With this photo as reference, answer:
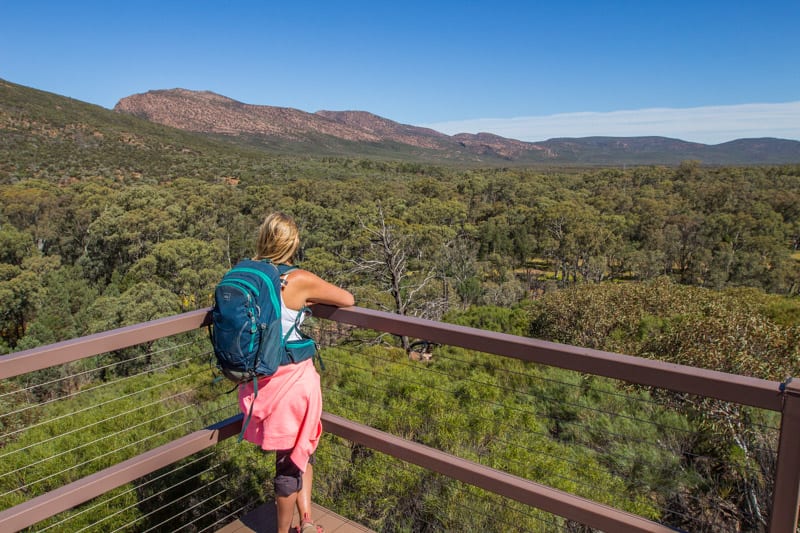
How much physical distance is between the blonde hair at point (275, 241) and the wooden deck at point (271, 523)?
1321 millimetres

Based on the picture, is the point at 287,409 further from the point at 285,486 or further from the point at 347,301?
the point at 347,301

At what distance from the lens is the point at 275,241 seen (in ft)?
6.15

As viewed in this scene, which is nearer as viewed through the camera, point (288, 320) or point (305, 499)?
point (288, 320)

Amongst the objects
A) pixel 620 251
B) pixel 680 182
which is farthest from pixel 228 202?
pixel 680 182

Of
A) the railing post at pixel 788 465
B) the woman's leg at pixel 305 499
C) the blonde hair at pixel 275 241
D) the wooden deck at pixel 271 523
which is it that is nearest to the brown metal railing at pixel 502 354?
the railing post at pixel 788 465

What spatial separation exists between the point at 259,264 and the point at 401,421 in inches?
146

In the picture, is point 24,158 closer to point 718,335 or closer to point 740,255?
point 718,335

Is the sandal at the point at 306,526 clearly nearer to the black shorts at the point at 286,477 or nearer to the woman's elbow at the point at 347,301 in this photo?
the black shorts at the point at 286,477

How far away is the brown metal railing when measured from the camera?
3.96 ft

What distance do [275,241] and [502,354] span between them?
95 centimetres

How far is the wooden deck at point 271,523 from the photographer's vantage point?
7.52 ft

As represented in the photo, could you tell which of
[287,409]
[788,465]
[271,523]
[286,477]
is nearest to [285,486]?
[286,477]

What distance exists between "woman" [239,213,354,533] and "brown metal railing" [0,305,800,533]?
0.84 ft

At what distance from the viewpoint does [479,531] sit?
103 inches
